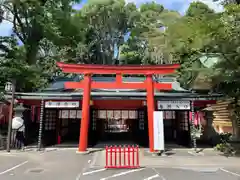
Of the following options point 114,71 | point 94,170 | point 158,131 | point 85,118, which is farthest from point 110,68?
point 94,170

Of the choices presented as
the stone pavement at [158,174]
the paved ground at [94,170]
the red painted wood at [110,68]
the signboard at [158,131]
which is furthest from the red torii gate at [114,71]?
the stone pavement at [158,174]

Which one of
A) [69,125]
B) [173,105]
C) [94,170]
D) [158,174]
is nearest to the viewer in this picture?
[158,174]

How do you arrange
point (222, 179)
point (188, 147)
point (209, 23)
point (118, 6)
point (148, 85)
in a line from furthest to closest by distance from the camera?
point (118, 6) → point (188, 147) → point (148, 85) → point (209, 23) → point (222, 179)

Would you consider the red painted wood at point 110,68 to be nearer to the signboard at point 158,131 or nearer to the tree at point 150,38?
the signboard at point 158,131

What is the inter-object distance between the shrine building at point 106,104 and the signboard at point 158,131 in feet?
3.09

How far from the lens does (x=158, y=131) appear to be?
1383 cm

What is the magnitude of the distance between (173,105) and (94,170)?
794 cm

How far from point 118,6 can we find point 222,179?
33535 mm

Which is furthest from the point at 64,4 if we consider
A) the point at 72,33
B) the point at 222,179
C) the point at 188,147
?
the point at 222,179

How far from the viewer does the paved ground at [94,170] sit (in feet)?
29.4

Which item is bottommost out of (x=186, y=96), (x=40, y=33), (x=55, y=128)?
(x=55, y=128)

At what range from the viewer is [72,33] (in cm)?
2808

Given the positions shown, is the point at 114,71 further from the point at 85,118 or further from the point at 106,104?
the point at 106,104

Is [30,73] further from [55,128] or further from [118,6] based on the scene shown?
[118,6]
